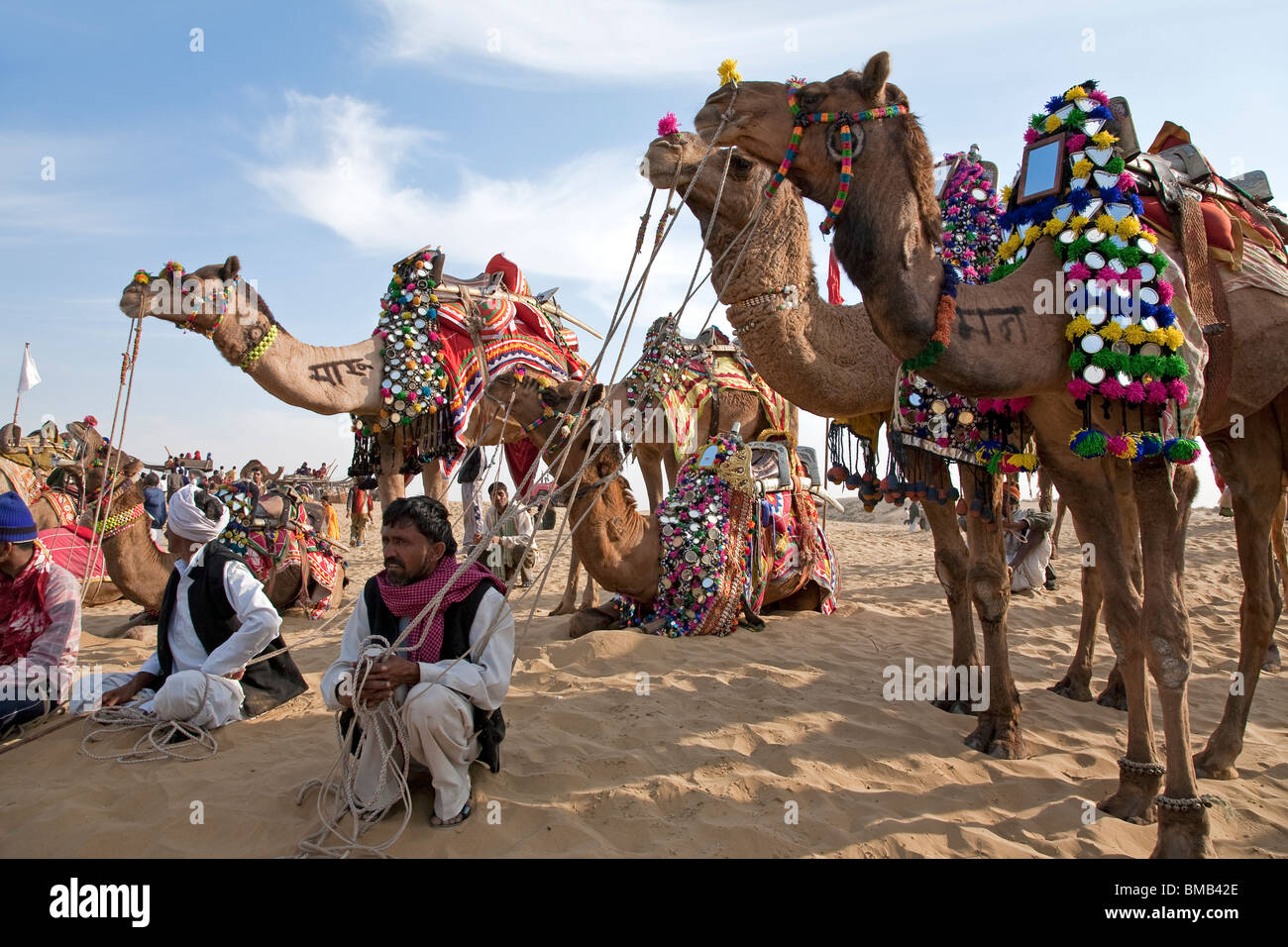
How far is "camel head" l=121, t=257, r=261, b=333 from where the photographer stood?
6160 millimetres

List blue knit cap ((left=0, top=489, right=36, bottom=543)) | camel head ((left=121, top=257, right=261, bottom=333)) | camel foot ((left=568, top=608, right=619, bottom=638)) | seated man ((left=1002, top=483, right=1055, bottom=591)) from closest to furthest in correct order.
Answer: blue knit cap ((left=0, top=489, right=36, bottom=543)) < camel head ((left=121, top=257, right=261, bottom=333)) < camel foot ((left=568, top=608, right=619, bottom=638)) < seated man ((left=1002, top=483, right=1055, bottom=591))

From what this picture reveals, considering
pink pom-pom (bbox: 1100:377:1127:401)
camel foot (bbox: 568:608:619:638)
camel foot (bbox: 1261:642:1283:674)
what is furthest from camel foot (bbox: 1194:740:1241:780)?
camel foot (bbox: 568:608:619:638)

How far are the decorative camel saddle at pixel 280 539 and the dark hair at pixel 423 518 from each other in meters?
4.11

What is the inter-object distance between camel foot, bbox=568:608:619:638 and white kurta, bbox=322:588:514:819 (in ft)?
10.0

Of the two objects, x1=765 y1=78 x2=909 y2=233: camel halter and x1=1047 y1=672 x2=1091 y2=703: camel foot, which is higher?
x1=765 y1=78 x2=909 y2=233: camel halter

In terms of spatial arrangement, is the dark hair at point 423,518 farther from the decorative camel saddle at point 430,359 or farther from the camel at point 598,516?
the decorative camel saddle at point 430,359

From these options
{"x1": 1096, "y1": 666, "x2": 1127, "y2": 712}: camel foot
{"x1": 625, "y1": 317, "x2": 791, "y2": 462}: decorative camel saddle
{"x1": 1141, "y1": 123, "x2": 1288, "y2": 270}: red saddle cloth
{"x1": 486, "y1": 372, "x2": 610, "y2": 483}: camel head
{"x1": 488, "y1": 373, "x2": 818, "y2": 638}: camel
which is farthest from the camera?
{"x1": 625, "y1": 317, "x2": 791, "y2": 462}: decorative camel saddle

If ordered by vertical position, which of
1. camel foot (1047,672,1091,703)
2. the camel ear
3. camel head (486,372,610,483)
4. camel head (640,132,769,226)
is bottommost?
camel foot (1047,672,1091,703)

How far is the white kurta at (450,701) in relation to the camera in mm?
3156

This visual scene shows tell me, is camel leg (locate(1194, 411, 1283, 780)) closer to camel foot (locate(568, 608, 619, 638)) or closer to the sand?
the sand

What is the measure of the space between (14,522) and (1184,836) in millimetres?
5619

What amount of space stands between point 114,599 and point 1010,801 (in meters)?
9.27

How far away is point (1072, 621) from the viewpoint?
8250 mm
